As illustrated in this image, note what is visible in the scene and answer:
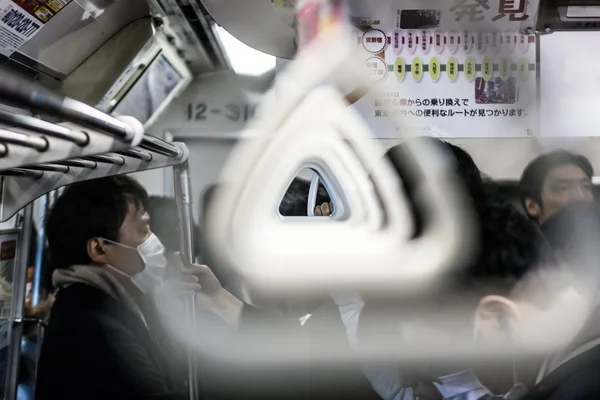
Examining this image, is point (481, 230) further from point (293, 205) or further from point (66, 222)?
point (66, 222)

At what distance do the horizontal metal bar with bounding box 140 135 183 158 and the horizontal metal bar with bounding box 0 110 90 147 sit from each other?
270 mm

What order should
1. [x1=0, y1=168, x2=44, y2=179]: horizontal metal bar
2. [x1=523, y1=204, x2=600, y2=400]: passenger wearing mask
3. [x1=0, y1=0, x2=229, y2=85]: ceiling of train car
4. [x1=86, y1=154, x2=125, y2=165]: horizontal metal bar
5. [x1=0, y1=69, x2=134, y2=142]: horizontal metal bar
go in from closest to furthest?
1. [x1=0, y1=69, x2=134, y2=142]: horizontal metal bar
2. [x1=0, y1=168, x2=44, y2=179]: horizontal metal bar
3. [x1=86, y1=154, x2=125, y2=165]: horizontal metal bar
4. [x1=0, y1=0, x2=229, y2=85]: ceiling of train car
5. [x1=523, y1=204, x2=600, y2=400]: passenger wearing mask

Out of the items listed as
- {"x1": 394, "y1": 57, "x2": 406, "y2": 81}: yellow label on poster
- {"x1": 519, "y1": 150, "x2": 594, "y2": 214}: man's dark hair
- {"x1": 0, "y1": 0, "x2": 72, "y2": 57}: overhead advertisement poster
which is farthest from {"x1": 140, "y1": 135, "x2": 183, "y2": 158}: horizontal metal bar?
{"x1": 519, "y1": 150, "x2": 594, "y2": 214}: man's dark hair

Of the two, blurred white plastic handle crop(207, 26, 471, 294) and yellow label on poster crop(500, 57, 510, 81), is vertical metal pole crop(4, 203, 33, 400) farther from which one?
yellow label on poster crop(500, 57, 510, 81)

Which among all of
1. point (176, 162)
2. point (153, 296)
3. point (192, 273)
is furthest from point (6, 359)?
point (176, 162)

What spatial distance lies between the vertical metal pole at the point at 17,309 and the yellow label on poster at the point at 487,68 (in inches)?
50.1

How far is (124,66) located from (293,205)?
0.58 metres

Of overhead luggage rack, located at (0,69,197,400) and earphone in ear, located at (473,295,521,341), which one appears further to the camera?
earphone in ear, located at (473,295,521,341)

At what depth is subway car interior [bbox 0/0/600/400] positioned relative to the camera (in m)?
1.28

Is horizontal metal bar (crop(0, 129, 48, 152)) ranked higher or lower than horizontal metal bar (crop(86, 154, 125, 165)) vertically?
lower

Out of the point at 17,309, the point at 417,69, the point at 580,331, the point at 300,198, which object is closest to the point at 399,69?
the point at 417,69

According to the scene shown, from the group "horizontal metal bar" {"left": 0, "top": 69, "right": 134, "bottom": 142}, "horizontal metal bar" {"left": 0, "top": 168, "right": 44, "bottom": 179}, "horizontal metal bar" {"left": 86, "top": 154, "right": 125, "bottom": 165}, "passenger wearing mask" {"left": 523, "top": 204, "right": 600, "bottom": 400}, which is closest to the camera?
"horizontal metal bar" {"left": 0, "top": 69, "right": 134, "bottom": 142}

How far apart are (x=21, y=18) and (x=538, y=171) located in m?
1.31

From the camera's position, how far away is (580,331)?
4.17 ft
